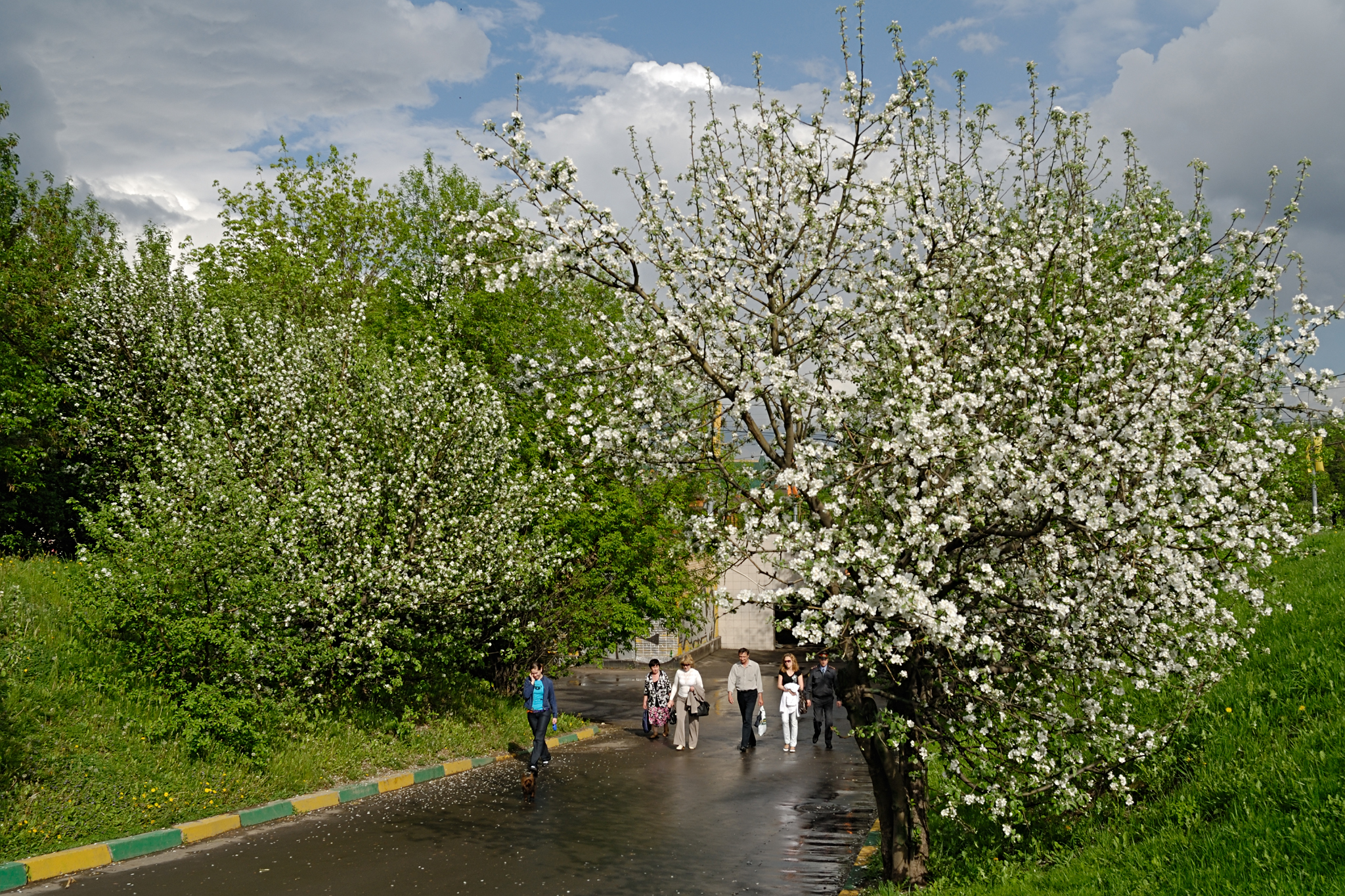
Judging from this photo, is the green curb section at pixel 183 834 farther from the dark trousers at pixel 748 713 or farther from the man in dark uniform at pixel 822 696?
the man in dark uniform at pixel 822 696

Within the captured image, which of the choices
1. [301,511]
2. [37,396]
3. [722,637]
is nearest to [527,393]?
[301,511]

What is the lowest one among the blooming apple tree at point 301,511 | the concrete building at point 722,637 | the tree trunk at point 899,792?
the concrete building at point 722,637

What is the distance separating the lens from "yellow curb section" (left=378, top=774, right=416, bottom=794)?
15.3 m

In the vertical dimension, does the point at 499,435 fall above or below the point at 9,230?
below

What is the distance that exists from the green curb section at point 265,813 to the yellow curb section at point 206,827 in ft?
0.35

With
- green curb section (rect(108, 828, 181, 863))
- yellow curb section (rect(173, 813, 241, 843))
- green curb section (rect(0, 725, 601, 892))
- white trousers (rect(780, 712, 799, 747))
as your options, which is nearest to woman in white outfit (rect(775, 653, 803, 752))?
white trousers (rect(780, 712, 799, 747))

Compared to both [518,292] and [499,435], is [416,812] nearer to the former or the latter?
[499,435]

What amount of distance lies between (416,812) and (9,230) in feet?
83.5

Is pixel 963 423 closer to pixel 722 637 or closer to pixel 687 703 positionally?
pixel 687 703

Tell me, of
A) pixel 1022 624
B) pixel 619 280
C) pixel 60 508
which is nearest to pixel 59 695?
pixel 619 280

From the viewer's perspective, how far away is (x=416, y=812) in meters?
13.6

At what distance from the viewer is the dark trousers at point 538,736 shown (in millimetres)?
15414

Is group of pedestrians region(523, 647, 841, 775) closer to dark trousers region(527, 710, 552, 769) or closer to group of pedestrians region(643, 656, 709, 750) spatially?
group of pedestrians region(643, 656, 709, 750)

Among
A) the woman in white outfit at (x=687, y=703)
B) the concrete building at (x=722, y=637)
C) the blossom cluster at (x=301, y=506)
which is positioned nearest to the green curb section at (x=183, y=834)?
the blossom cluster at (x=301, y=506)
